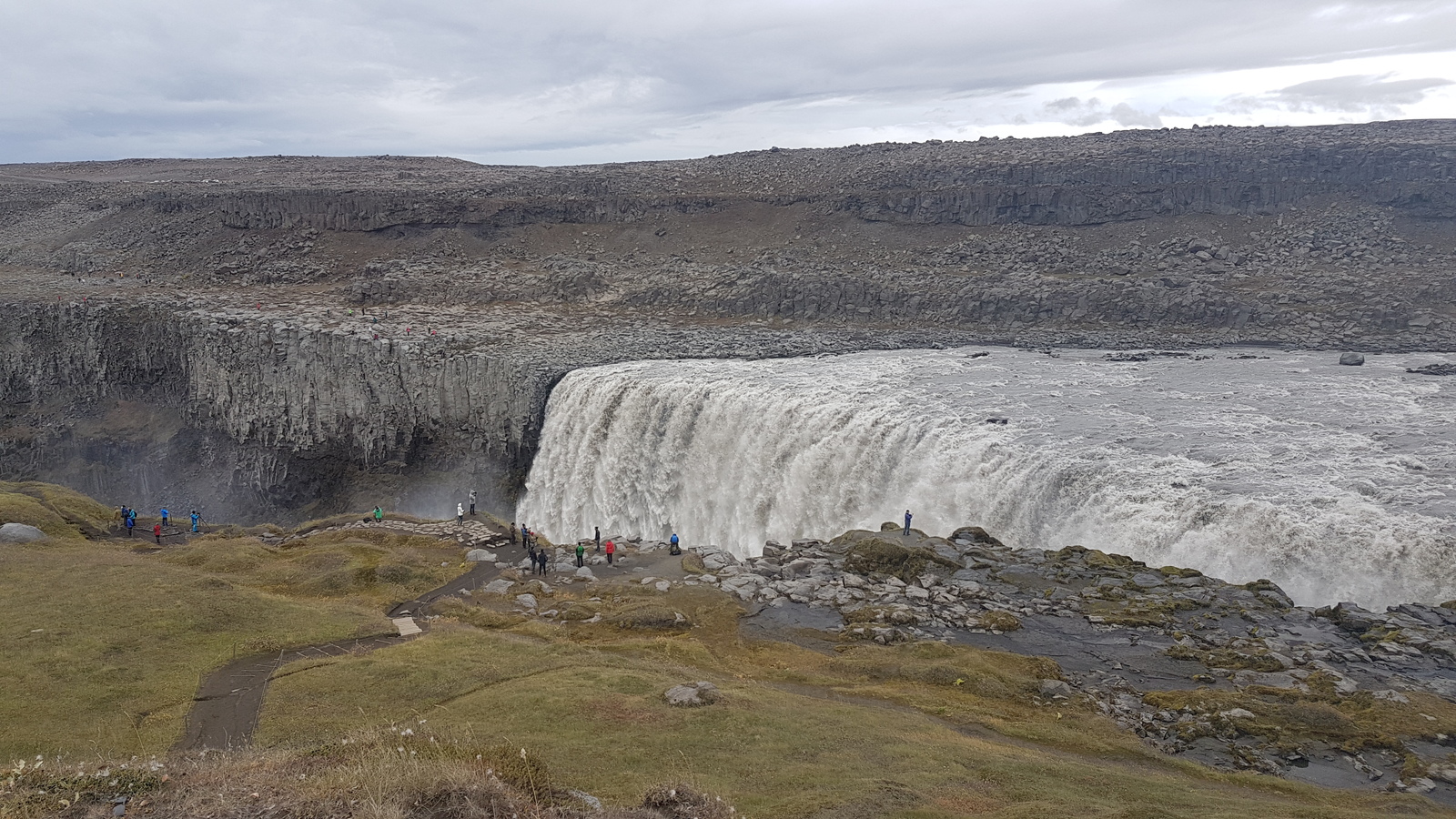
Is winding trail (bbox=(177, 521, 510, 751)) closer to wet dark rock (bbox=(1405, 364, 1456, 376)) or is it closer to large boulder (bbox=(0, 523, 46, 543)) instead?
large boulder (bbox=(0, 523, 46, 543))

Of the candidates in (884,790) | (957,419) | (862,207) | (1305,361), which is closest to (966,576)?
(957,419)

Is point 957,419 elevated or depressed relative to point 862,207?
depressed

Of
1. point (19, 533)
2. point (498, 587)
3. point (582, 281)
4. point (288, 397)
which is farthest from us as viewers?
point (582, 281)

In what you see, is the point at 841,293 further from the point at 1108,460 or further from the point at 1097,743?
the point at 1097,743

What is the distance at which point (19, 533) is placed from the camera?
2998 cm

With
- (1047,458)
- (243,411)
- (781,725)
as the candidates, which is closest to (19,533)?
(781,725)

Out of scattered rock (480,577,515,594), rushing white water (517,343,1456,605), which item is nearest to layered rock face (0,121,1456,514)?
rushing white water (517,343,1456,605)

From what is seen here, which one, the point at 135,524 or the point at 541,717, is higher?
the point at 541,717

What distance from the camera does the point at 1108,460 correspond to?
3136 cm

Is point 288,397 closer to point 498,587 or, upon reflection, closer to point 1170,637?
point 498,587

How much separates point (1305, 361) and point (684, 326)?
3735 centimetres

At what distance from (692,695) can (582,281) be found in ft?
194

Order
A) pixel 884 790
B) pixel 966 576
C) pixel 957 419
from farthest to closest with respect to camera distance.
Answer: pixel 957 419
pixel 966 576
pixel 884 790

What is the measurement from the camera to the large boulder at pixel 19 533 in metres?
29.6
